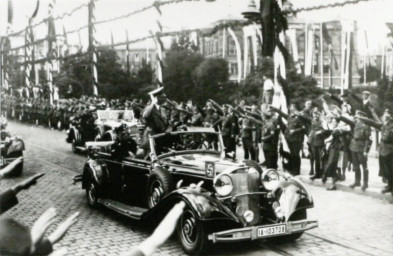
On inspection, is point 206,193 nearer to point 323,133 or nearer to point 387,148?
point 387,148

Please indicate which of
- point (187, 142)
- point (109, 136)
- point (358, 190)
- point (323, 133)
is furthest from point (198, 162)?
point (109, 136)

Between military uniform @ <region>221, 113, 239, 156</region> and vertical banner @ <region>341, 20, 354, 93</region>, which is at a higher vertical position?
vertical banner @ <region>341, 20, 354, 93</region>

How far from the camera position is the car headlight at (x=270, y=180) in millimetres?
5954

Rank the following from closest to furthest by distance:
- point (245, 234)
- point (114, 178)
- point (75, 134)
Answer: point (245, 234) → point (114, 178) → point (75, 134)

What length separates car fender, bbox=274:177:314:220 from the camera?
19.3ft

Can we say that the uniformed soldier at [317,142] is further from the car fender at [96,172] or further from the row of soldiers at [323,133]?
the car fender at [96,172]

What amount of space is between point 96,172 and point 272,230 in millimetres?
3510

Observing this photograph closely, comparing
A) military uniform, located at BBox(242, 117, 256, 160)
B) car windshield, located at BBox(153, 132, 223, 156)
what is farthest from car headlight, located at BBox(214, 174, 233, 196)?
military uniform, located at BBox(242, 117, 256, 160)

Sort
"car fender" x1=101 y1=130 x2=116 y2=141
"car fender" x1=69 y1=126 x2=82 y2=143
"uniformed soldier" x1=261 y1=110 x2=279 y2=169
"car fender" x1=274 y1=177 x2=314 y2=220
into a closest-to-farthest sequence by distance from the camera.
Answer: "car fender" x1=274 y1=177 x2=314 y2=220 → "uniformed soldier" x1=261 y1=110 x2=279 y2=169 → "car fender" x1=101 y1=130 x2=116 y2=141 → "car fender" x1=69 y1=126 x2=82 y2=143

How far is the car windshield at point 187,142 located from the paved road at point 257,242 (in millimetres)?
1172

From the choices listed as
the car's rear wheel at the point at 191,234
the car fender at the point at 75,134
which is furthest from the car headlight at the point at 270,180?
the car fender at the point at 75,134

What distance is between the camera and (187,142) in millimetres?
7512

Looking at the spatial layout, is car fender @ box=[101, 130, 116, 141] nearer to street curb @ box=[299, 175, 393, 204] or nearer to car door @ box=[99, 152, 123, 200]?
car door @ box=[99, 152, 123, 200]

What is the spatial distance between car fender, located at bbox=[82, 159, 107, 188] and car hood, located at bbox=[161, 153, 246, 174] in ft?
4.46
